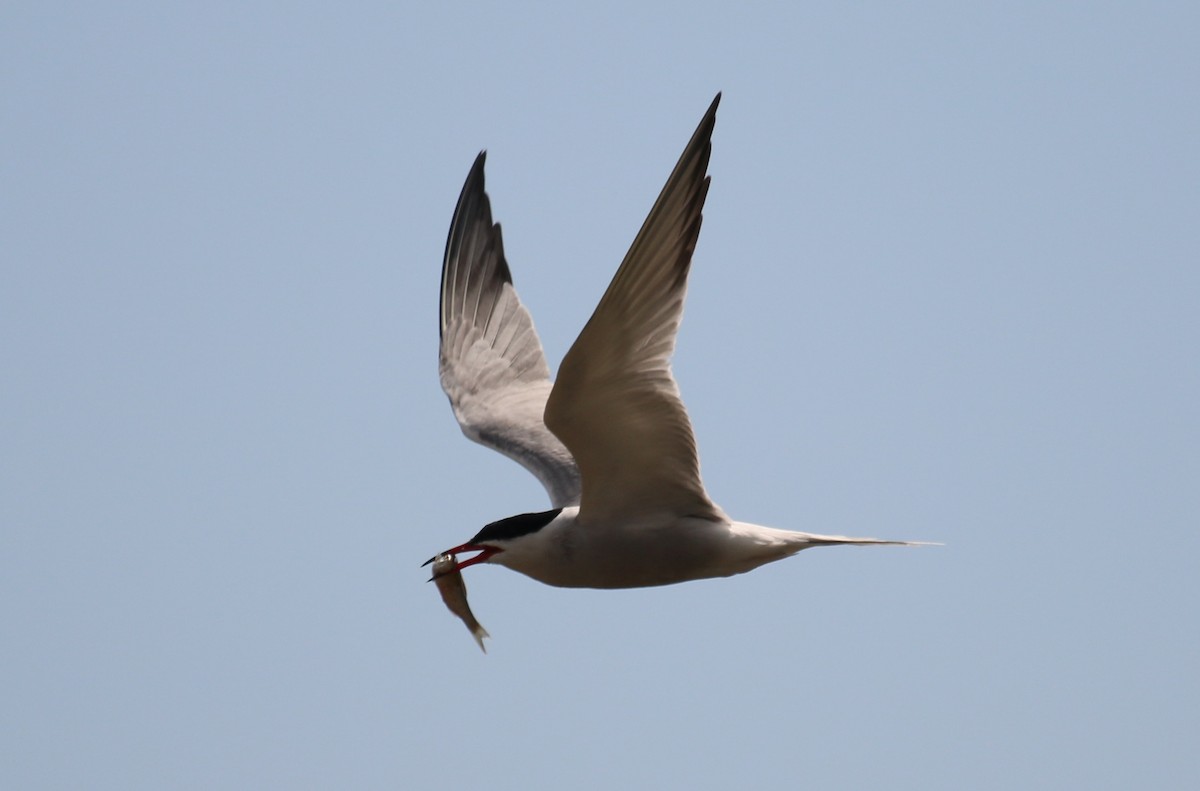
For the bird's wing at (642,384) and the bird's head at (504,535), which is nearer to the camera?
the bird's wing at (642,384)

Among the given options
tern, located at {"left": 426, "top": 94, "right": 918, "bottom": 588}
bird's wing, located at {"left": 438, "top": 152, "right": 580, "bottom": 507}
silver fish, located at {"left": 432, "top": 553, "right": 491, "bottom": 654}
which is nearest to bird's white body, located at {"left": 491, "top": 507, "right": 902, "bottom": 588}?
tern, located at {"left": 426, "top": 94, "right": 918, "bottom": 588}

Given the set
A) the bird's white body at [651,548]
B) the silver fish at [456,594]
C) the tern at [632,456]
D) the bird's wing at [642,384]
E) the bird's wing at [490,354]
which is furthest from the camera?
the bird's wing at [490,354]

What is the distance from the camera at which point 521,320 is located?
416 inches

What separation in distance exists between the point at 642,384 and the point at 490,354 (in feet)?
11.8

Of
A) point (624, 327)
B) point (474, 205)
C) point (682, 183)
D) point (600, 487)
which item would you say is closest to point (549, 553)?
point (600, 487)

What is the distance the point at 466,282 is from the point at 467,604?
3.05 metres

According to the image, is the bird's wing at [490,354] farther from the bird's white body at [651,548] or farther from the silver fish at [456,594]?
the bird's white body at [651,548]

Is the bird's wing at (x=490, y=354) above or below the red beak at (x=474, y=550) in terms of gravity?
above

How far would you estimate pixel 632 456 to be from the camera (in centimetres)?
735

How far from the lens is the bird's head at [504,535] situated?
25.3ft

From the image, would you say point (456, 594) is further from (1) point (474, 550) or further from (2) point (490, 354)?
(2) point (490, 354)

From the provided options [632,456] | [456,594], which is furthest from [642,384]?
[456,594]

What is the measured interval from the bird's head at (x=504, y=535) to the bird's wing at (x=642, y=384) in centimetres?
24

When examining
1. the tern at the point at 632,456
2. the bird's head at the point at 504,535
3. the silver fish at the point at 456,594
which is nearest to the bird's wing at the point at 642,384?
the tern at the point at 632,456
